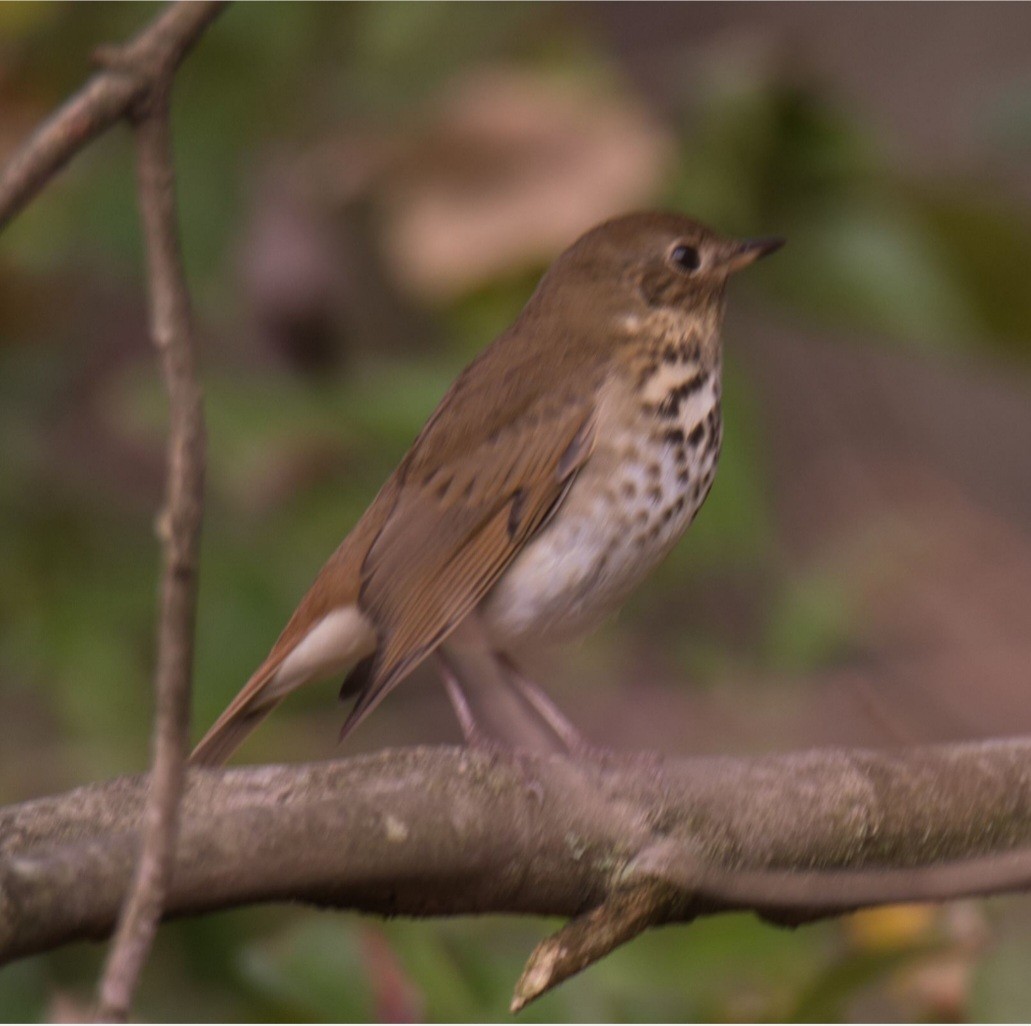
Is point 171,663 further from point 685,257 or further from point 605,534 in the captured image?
point 685,257

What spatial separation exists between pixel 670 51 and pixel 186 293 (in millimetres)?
5300

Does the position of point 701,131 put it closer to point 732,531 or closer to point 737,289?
point 737,289

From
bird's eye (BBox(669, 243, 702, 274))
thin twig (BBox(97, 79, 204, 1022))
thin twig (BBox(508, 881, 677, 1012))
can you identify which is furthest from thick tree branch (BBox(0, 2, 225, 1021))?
bird's eye (BBox(669, 243, 702, 274))

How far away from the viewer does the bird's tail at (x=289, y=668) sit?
2.26 m

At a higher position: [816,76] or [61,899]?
[816,76]

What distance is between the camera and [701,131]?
3156 millimetres

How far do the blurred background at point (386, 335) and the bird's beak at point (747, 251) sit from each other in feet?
0.86

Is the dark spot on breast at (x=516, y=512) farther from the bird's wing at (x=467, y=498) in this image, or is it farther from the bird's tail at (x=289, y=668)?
the bird's tail at (x=289, y=668)

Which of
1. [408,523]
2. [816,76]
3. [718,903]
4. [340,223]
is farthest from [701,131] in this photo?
[718,903]

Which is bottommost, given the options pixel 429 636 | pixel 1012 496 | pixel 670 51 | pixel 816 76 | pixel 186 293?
pixel 186 293

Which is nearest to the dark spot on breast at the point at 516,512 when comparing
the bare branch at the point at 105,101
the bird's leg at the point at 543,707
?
the bird's leg at the point at 543,707

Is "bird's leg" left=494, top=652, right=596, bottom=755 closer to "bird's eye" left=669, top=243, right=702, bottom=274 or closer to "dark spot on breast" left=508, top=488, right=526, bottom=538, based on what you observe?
"dark spot on breast" left=508, top=488, right=526, bottom=538

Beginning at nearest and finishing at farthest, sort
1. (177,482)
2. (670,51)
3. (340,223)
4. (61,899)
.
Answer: (177,482) → (61,899) → (340,223) → (670,51)

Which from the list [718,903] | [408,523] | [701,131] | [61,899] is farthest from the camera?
[701,131]
